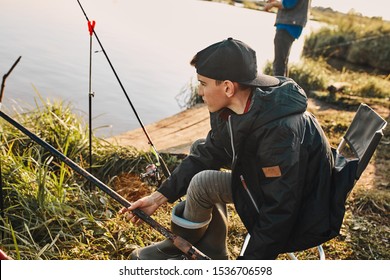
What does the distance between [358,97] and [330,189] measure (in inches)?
210

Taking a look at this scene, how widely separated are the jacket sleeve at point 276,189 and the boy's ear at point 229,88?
0.79 ft

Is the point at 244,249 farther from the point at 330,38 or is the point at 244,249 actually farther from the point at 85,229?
the point at 330,38

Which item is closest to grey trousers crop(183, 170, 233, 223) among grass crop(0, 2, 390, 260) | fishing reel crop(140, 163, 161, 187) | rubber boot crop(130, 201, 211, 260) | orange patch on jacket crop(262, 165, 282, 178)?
rubber boot crop(130, 201, 211, 260)

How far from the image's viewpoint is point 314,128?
193 centimetres

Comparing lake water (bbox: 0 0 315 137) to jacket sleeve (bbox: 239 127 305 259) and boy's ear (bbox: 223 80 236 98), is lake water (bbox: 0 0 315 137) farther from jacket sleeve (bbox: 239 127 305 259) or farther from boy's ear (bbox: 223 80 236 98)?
jacket sleeve (bbox: 239 127 305 259)

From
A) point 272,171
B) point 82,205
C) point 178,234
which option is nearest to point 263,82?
point 272,171

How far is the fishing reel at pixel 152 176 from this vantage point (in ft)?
10.4

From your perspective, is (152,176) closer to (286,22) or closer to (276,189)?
(276,189)

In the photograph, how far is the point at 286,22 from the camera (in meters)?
5.01

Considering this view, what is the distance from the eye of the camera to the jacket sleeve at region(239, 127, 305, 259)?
5.92 feet

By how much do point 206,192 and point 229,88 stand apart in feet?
1.56

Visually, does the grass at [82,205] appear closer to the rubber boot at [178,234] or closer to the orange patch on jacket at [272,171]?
the rubber boot at [178,234]

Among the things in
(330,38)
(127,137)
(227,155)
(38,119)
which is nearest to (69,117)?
(38,119)

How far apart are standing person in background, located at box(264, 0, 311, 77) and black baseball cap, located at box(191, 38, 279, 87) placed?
3.24 meters
